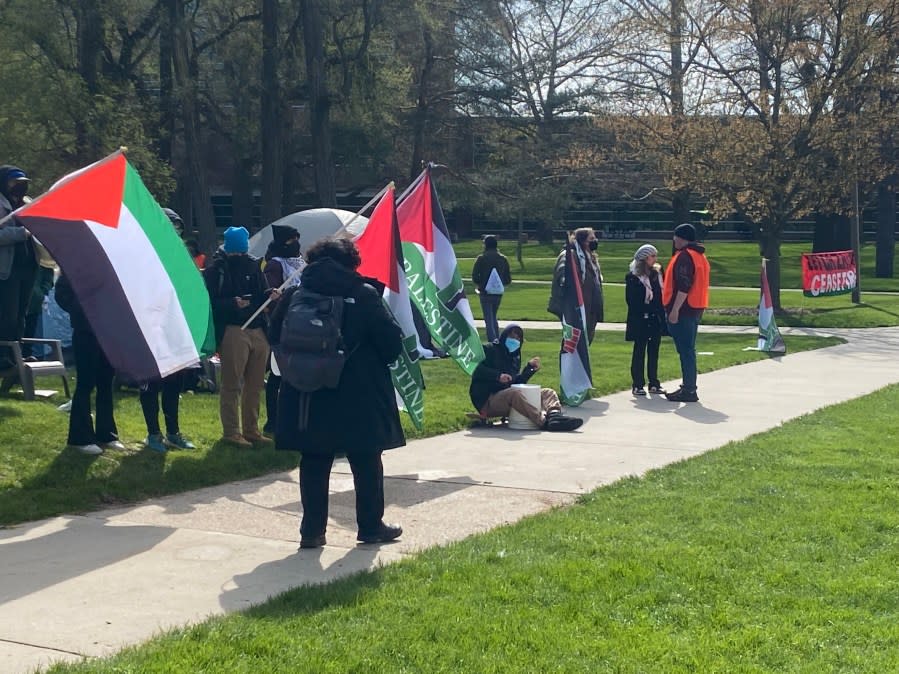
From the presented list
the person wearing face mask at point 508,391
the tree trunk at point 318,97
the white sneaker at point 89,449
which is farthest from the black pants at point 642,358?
the tree trunk at point 318,97

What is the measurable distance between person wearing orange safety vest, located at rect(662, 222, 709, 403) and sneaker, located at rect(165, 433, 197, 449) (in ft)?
18.8

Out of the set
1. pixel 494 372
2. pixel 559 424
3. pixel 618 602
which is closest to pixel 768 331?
pixel 559 424

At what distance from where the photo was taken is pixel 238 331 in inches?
384

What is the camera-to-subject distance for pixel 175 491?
28.1 feet

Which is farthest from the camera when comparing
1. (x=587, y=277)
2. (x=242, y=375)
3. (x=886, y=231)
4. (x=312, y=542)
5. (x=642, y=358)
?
(x=886, y=231)

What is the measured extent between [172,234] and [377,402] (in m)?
2.47

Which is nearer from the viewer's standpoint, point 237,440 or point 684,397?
point 237,440

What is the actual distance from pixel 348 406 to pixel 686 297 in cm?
710

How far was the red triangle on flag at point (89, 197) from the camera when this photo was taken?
25.3 ft

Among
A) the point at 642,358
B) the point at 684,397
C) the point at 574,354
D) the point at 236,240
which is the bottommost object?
the point at 684,397

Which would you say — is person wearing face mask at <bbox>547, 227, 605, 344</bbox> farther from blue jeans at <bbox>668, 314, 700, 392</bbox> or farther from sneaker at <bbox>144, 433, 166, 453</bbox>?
sneaker at <bbox>144, 433, 166, 453</bbox>

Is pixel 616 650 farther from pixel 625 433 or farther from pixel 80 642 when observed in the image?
pixel 625 433

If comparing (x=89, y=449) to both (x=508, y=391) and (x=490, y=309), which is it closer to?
(x=508, y=391)

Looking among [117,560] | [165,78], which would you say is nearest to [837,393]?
[117,560]
